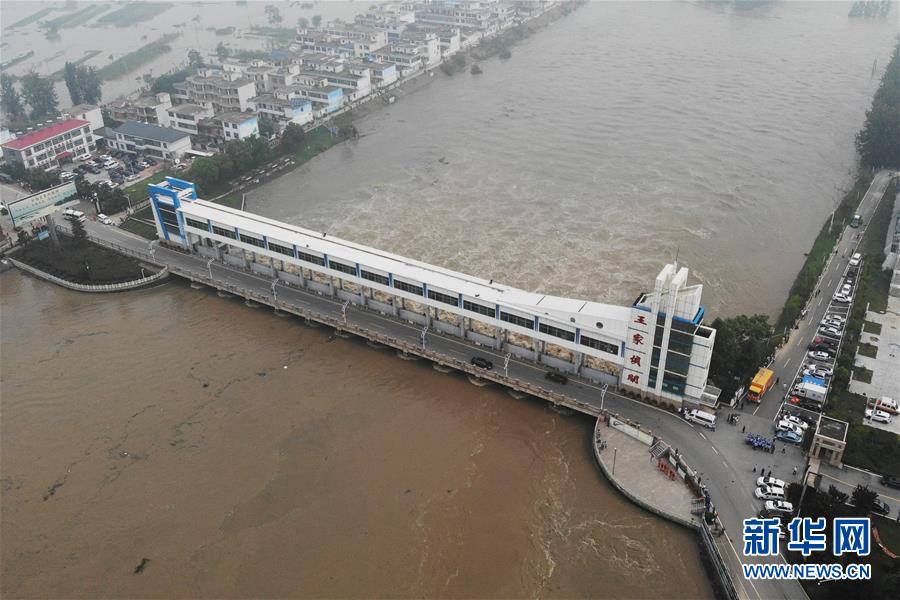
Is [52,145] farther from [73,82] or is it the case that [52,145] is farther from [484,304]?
[484,304]

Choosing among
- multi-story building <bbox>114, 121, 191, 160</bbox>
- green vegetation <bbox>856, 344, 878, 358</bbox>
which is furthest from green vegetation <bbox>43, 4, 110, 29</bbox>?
green vegetation <bbox>856, 344, 878, 358</bbox>

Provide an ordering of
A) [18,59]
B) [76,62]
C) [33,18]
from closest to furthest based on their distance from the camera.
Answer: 1. [76,62]
2. [18,59]
3. [33,18]

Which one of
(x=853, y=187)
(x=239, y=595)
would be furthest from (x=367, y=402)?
(x=853, y=187)

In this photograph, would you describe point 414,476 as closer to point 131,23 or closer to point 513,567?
point 513,567

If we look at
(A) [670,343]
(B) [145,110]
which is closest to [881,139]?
(A) [670,343]

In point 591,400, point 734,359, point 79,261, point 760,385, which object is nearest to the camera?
point 760,385

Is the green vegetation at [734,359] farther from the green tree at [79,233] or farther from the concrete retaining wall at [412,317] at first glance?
the green tree at [79,233]

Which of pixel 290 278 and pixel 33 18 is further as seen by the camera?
pixel 33 18
